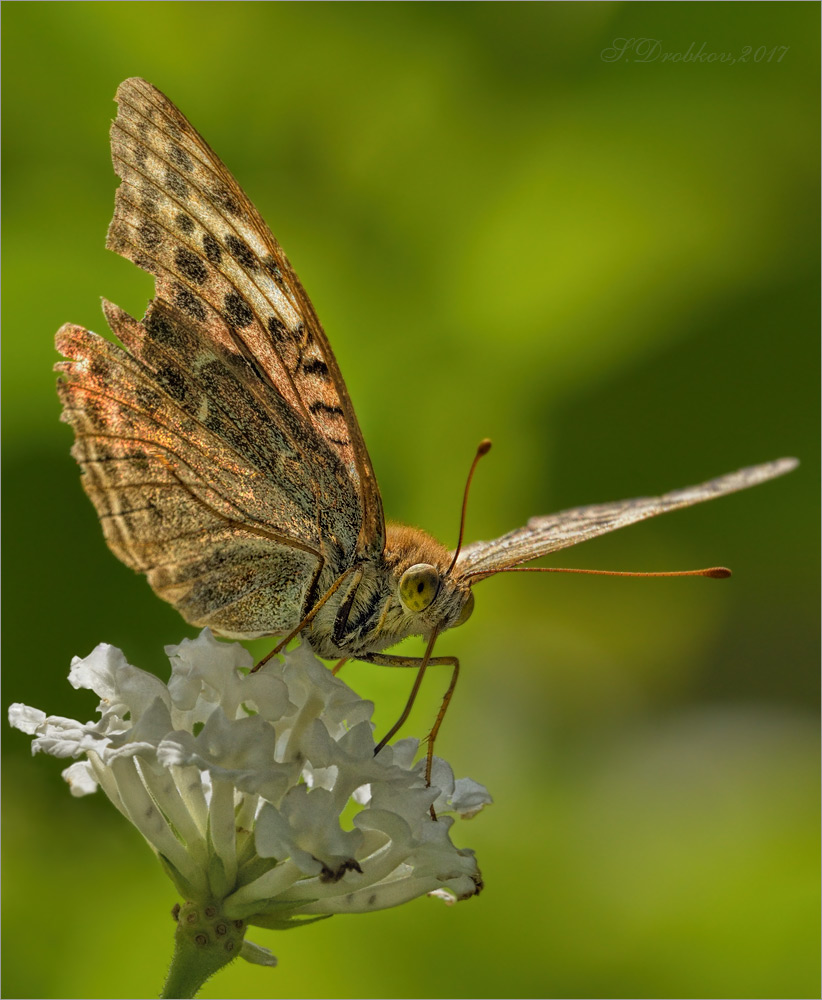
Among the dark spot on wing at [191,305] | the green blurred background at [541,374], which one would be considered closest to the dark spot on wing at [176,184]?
the dark spot on wing at [191,305]

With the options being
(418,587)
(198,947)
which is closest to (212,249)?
(418,587)

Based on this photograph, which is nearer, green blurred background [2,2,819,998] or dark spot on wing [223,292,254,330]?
dark spot on wing [223,292,254,330]

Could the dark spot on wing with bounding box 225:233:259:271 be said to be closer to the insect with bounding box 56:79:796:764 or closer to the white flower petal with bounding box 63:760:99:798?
the insect with bounding box 56:79:796:764

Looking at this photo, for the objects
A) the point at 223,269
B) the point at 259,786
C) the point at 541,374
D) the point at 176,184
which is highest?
the point at 176,184

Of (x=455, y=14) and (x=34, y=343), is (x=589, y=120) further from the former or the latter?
(x=34, y=343)

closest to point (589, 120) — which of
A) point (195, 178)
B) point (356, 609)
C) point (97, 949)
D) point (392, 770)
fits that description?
point (195, 178)

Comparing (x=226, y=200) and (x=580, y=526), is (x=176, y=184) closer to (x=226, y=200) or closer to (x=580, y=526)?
(x=226, y=200)

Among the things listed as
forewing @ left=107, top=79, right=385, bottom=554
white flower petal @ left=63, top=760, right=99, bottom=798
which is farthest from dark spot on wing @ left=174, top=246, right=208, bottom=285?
white flower petal @ left=63, top=760, right=99, bottom=798
